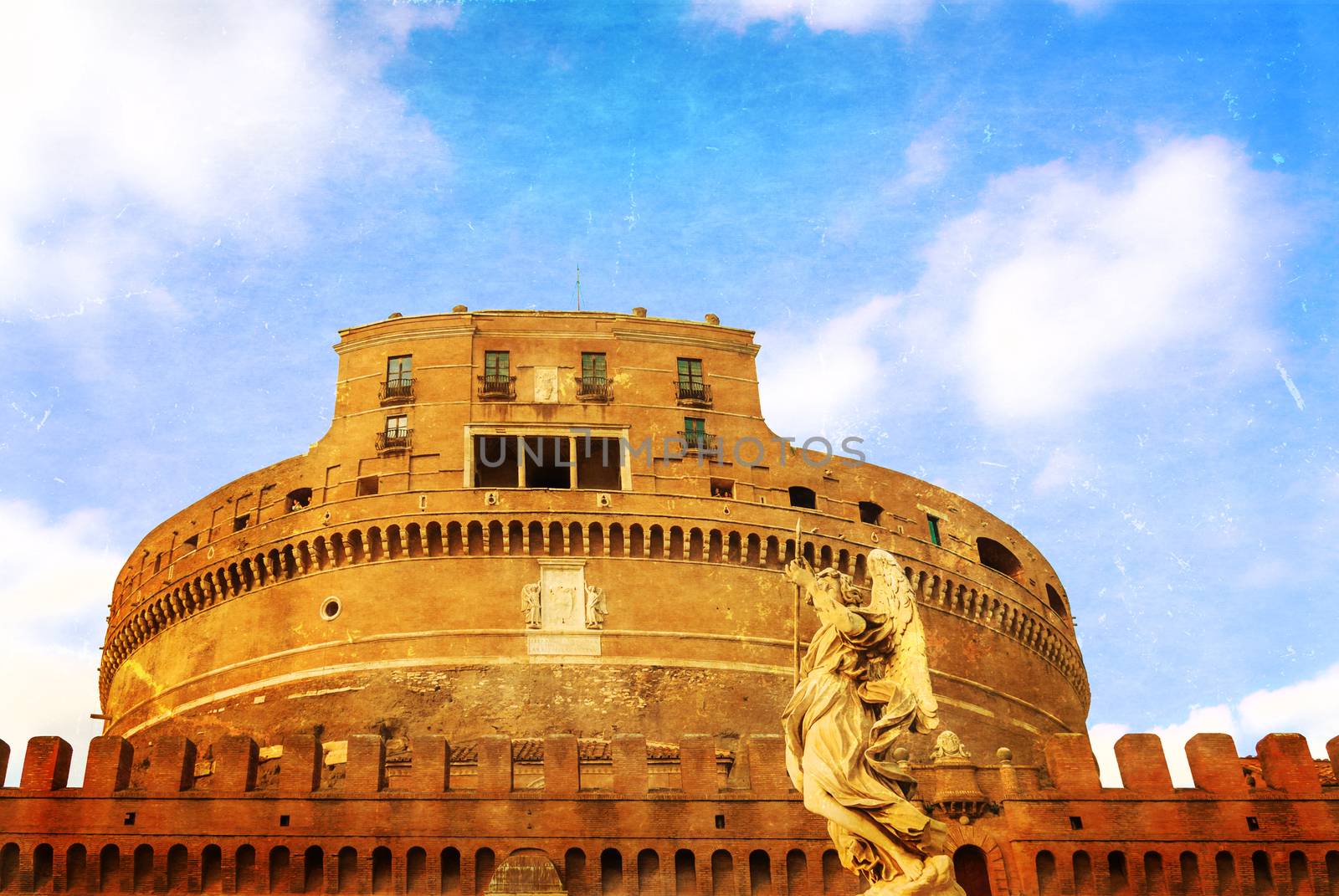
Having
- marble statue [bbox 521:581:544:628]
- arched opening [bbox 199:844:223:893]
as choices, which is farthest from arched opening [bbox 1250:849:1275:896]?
arched opening [bbox 199:844:223:893]

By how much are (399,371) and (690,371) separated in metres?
8.67

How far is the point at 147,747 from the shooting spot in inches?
1634

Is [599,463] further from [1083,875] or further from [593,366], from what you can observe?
[1083,875]

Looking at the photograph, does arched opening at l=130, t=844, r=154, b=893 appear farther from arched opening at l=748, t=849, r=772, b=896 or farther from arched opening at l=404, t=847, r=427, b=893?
arched opening at l=748, t=849, r=772, b=896

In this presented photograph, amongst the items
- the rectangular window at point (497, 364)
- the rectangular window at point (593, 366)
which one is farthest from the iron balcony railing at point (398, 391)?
the rectangular window at point (593, 366)

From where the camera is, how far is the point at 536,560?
3984 cm

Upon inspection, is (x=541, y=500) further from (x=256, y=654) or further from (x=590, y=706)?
(x=256, y=654)

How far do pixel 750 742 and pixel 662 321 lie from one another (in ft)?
60.9

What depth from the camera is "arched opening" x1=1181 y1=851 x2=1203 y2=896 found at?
91.3 feet

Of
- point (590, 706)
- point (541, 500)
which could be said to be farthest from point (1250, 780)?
point (541, 500)

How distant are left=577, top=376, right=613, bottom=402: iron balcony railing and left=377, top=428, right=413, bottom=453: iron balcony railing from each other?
506cm

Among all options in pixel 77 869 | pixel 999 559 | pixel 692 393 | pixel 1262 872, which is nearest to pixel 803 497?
pixel 692 393

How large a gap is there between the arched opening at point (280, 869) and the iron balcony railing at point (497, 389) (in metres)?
17.6

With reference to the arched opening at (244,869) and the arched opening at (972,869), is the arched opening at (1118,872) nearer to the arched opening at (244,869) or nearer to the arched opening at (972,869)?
the arched opening at (972,869)
